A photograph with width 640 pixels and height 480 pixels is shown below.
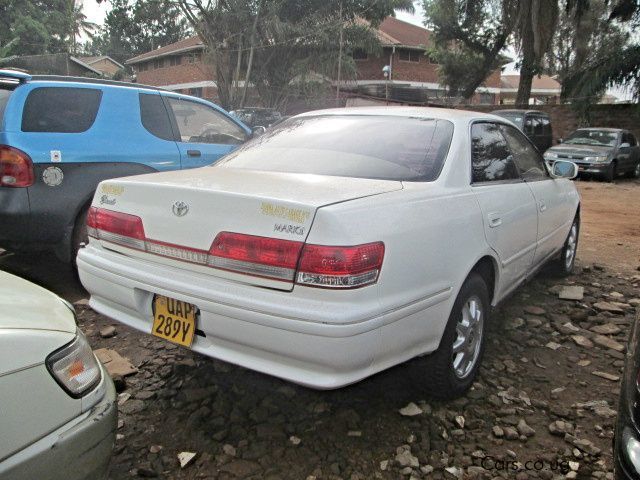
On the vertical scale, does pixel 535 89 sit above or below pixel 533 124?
above

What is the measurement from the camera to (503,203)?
3227 millimetres

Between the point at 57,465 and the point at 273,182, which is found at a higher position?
the point at 273,182

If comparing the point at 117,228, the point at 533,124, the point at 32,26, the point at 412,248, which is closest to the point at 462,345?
the point at 412,248

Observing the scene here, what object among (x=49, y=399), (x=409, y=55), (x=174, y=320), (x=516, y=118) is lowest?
(x=174, y=320)

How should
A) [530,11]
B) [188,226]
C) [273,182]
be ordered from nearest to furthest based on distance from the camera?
[188,226] < [273,182] < [530,11]

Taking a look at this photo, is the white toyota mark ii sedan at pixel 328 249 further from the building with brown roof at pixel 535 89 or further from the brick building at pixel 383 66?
the building with brown roof at pixel 535 89

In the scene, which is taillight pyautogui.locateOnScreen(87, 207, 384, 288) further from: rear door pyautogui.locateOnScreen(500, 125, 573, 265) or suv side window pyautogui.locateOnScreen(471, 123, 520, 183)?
rear door pyautogui.locateOnScreen(500, 125, 573, 265)

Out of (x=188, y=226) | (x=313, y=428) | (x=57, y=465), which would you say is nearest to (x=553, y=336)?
(x=313, y=428)

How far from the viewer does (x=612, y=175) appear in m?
14.3

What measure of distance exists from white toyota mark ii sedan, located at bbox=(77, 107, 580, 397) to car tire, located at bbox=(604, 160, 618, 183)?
40.4 feet

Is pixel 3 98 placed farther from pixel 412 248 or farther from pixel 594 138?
pixel 594 138

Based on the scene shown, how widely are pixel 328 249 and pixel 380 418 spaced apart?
110cm

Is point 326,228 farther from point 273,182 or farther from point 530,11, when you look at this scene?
point 530,11

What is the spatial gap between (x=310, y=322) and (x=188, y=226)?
754 millimetres
